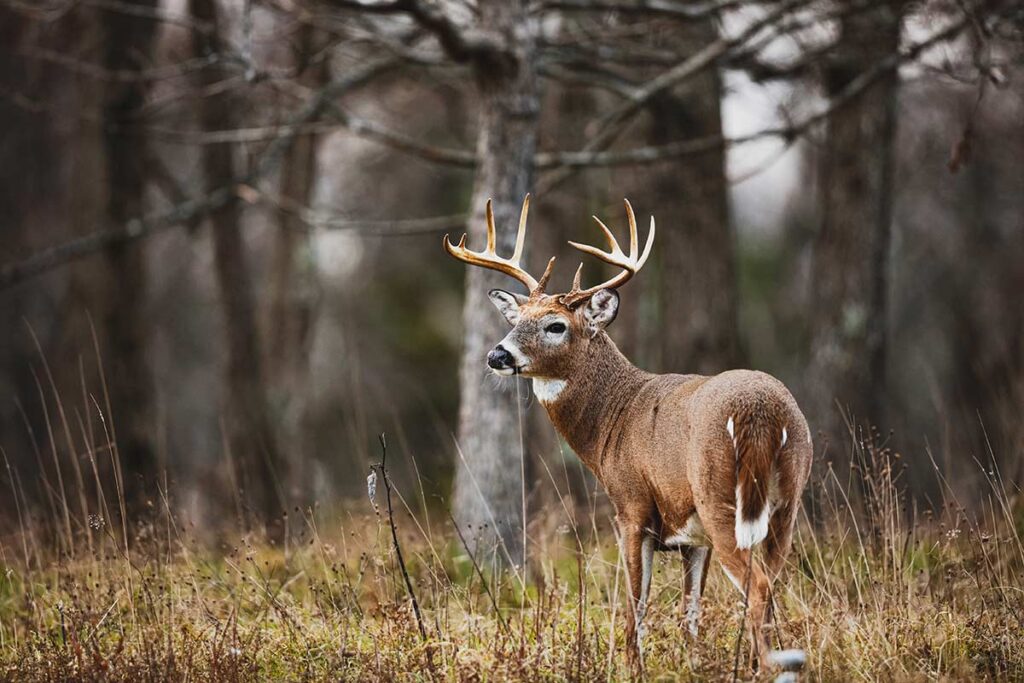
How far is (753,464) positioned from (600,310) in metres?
1.44

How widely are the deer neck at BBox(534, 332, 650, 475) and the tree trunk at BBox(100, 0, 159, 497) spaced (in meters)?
6.11

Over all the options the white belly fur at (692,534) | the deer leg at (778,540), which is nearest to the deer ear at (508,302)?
the white belly fur at (692,534)

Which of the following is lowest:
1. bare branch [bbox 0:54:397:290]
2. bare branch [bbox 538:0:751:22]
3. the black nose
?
the black nose

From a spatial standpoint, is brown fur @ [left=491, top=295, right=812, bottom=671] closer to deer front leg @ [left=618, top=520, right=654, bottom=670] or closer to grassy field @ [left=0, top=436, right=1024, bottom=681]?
deer front leg @ [left=618, top=520, right=654, bottom=670]

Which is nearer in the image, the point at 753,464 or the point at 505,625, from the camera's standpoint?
the point at 753,464

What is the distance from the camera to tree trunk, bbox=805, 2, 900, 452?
9.99 metres

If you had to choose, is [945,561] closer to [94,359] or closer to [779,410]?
[779,410]

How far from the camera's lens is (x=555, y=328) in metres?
5.43

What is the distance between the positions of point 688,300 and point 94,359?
5.63m

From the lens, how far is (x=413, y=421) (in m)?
22.6

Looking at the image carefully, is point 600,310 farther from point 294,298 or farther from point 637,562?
point 294,298

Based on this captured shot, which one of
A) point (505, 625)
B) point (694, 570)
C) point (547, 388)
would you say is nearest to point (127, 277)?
point (547, 388)

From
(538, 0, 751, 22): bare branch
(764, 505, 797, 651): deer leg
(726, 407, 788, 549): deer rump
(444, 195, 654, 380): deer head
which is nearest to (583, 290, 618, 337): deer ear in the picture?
(444, 195, 654, 380): deer head

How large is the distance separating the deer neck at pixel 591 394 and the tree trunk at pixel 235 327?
7.17 m
